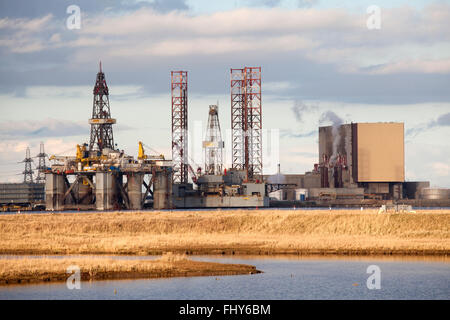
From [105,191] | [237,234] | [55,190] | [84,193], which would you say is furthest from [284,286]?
[84,193]

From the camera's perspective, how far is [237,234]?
3307 inches

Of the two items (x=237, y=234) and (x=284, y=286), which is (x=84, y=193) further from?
(x=284, y=286)

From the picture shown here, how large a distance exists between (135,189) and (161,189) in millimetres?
6645

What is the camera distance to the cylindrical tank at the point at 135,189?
172m

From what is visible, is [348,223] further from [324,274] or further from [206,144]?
[206,144]

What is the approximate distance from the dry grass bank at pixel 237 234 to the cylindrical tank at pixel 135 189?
69.1 meters

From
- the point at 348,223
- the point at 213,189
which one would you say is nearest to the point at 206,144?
the point at 213,189

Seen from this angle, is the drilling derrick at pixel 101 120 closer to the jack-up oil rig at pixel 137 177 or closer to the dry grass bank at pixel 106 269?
the jack-up oil rig at pixel 137 177

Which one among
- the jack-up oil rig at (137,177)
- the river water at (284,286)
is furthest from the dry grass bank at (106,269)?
the jack-up oil rig at (137,177)

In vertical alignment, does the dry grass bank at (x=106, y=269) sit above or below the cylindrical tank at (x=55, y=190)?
below

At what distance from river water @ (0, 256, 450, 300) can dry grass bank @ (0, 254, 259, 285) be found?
4.97 ft

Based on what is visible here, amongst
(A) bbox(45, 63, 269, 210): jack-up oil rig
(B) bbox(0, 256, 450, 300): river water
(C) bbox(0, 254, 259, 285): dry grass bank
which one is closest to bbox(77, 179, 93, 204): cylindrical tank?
(A) bbox(45, 63, 269, 210): jack-up oil rig
